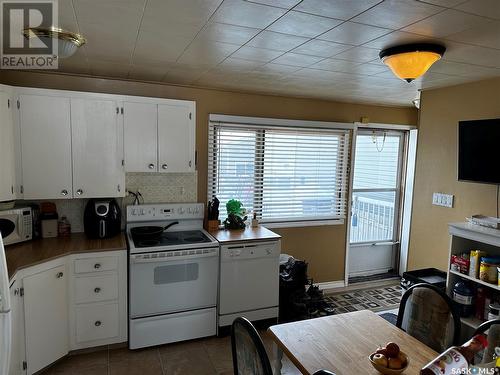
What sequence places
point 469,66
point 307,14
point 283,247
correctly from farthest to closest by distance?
point 283,247 → point 469,66 → point 307,14

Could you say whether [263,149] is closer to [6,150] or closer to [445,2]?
[6,150]

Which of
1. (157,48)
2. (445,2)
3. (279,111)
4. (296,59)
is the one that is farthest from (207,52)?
(279,111)

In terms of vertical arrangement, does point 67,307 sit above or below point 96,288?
below

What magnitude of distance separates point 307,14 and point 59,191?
7.82 ft

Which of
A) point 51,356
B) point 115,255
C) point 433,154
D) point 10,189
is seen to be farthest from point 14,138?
point 433,154

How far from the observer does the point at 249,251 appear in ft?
10.5

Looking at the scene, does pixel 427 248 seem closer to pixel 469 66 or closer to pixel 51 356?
pixel 469 66

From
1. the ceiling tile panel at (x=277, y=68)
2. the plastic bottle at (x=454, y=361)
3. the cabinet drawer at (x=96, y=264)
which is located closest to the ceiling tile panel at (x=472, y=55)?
the ceiling tile panel at (x=277, y=68)

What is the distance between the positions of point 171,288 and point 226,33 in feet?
6.83

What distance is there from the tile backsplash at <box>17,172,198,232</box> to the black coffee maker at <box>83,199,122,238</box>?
0.71 feet

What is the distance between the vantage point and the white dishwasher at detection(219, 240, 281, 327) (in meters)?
3.16

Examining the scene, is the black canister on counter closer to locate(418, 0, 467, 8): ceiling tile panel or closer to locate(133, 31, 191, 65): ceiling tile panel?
locate(418, 0, 467, 8): ceiling tile panel

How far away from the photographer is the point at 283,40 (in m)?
2.07

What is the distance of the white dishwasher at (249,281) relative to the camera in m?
3.16
